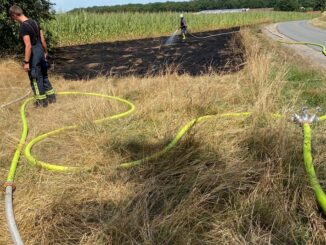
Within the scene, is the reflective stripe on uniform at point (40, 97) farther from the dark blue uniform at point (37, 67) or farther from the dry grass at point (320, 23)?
the dry grass at point (320, 23)

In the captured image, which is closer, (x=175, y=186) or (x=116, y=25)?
(x=175, y=186)

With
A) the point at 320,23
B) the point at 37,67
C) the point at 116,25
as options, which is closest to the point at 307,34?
the point at 116,25

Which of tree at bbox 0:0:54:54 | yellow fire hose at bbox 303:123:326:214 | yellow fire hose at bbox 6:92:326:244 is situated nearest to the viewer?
yellow fire hose at bbox 303:123:326:214

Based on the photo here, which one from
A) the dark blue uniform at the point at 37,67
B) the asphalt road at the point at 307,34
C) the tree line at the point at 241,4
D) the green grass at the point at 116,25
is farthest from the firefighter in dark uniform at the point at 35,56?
the tree line at the point at 241,4

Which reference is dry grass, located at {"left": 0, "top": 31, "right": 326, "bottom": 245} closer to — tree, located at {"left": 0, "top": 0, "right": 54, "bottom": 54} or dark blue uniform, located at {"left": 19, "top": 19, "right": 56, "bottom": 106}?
dark blue uniform, located at {"left": 19, "top": 19, "right": 56, "bottom": 106}

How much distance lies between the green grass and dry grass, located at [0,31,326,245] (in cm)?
1254

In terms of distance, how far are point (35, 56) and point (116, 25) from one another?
678 inches

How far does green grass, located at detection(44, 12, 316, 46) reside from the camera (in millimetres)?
19531

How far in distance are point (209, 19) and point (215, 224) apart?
98.1ft

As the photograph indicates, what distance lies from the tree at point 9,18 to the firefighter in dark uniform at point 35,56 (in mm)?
5561

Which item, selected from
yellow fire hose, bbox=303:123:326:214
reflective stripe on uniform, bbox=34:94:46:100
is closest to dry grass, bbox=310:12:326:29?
reflective stripe on uniform, bbox=34:94:46:100

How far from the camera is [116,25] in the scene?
2233 centimetres

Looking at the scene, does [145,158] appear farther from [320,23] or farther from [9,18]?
[320,23]

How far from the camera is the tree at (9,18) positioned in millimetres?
10672
